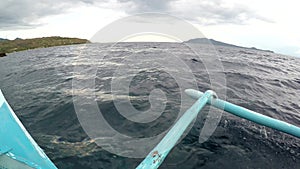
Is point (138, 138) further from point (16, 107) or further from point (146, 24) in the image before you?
point (16, 107)

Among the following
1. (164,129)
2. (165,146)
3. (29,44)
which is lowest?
(164,129)

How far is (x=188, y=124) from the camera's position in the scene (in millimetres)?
6547

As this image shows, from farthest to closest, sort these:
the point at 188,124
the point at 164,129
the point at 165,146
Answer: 1. the point at 164,129
2. the point at 188,124
3. the point at 165,146

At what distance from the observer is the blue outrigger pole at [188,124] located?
15.1ft

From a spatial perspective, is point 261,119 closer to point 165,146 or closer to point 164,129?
point 164,129

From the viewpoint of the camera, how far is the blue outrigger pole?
15.1 ft

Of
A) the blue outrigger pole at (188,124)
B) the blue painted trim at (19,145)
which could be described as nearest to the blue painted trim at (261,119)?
the blue outrigger pole at (188,124)

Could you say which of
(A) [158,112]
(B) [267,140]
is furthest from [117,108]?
(B) [267,140]

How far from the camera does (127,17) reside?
20.6 feet

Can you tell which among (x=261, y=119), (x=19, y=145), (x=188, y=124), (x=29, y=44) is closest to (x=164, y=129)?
(x=188, y=124)

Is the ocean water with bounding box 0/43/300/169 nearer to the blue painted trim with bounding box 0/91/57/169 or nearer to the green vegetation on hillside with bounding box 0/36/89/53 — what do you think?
the blue painted trim with bounding box 0/91/57/169

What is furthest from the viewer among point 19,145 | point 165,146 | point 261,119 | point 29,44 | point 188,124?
point 29,44

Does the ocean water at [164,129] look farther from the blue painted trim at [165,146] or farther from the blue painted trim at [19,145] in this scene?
the blue painted trim at [19,145]

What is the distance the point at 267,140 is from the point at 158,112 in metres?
4.61
